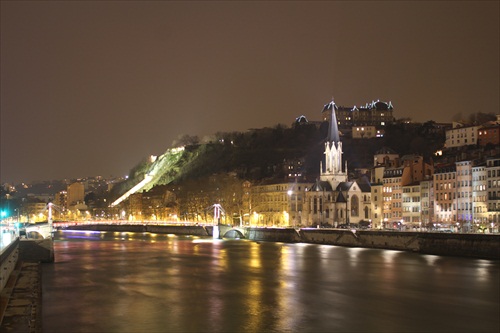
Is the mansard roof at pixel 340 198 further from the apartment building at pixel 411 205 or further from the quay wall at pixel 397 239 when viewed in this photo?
the quay wall at pixel 397 239

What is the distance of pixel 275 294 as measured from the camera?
2911cm

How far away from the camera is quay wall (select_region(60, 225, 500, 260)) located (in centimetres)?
4031

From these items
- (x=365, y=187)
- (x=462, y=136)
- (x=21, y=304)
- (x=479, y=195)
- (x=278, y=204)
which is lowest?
(x=21, y=304)

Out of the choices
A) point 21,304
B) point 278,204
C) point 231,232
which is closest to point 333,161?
point 278,204

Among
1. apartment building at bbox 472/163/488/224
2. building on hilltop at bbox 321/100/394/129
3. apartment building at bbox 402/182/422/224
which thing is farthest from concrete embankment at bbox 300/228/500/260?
building on hilltop at bbox 321/100/394/129

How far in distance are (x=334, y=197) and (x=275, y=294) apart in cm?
5222

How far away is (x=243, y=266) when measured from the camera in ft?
132

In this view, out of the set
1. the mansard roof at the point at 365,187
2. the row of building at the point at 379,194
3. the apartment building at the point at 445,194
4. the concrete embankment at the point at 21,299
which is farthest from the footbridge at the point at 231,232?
the concrete embankment at the point at 21,299

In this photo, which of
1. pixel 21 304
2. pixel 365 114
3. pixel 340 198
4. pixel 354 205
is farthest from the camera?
pixel 365 114

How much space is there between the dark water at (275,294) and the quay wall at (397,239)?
1382mm

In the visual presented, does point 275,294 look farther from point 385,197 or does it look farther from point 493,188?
point 385,197

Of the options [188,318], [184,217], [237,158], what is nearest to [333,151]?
[184,217]

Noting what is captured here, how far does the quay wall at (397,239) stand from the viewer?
40312 mm

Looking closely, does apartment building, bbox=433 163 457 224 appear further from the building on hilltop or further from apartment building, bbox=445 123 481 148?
the building on hilltop
